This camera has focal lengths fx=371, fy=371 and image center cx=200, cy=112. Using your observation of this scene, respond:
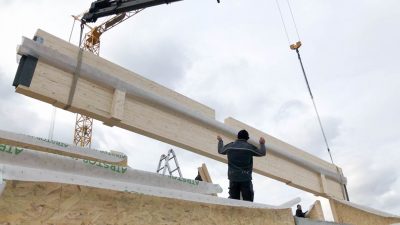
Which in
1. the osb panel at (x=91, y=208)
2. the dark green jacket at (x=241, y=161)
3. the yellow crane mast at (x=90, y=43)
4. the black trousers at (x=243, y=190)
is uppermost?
the yellow crane mast at (x=90, y=43)

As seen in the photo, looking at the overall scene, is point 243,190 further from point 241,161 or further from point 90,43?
point 90,43

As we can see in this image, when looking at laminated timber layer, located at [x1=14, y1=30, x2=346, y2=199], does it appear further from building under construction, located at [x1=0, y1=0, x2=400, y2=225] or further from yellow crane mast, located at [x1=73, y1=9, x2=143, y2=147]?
yellow crane mast, located at [x1=73, y1=9, x2=143, y2=147]

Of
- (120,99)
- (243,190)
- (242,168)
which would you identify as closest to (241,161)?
(242,168)

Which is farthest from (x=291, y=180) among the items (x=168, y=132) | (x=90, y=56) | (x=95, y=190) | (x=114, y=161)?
(x=95, y=190)

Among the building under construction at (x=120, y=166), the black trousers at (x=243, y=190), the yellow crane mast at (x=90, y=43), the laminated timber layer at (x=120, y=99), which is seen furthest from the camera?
the yellow crane mast at (x=90, y=43)

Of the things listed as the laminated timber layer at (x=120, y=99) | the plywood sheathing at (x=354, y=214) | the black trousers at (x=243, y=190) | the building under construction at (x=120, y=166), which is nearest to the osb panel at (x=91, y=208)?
the building under construction at (x=120, y=166)

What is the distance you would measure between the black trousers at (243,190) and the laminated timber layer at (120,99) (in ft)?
4.72

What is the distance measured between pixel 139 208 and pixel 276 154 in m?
5.21

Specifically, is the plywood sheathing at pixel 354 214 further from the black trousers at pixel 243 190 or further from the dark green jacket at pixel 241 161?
the dark green jacket at pixel 241 161

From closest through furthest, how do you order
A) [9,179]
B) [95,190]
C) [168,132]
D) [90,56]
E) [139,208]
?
1. [9,179]
2. [95,190]
3. [139,208]
4. [90,56]
5. [168,132]

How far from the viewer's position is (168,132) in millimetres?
6297

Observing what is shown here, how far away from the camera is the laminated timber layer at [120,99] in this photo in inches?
197

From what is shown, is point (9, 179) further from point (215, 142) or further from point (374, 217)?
point (374, 217)

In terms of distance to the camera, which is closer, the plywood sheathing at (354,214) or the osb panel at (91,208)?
the osb panel at (91,208)
